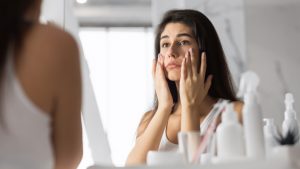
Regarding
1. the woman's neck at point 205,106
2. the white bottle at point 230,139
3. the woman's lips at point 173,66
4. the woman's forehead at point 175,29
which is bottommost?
the white bottle at point 230,139

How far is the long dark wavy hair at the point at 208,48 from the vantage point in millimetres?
1219

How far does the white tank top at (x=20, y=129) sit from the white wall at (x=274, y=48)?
1.04m

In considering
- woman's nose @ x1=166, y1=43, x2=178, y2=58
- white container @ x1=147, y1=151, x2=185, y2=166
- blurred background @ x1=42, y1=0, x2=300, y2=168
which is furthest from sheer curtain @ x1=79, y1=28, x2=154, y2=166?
white container @ x1=147, y1=151, x2=185, y2=166

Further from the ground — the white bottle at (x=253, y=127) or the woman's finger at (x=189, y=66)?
the woman's finger at (x=189, y=66)

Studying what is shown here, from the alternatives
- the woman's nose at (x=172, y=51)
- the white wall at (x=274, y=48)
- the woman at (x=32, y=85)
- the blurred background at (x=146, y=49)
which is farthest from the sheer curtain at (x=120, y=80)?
the woman at (x=32, y=85)

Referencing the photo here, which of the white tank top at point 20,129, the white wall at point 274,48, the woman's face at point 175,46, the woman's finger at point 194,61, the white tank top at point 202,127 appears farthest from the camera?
the white wall at point 274,48

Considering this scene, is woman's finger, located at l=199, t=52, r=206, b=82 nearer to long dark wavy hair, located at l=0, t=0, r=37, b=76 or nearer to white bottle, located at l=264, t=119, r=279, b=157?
white bottle, located at l=264, t=119, r=279, b=157

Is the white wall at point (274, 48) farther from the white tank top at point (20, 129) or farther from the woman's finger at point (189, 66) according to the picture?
the white tank top at point (20, 129)

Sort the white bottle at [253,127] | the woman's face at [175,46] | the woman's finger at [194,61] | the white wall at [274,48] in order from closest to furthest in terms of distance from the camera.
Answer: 1. the white bottle at [253,127]
2. the woman's finger at [194,61]
3. the woman's face at [175,46]
4. the white wall at [274,48]

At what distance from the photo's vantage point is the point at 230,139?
688mm

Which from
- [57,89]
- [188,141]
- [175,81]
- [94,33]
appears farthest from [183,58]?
[57,89]

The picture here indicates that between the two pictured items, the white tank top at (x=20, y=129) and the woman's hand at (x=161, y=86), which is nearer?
the white tank top at (x=20, y=129)

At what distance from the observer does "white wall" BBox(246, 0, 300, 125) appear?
1459mm

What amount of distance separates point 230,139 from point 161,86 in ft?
1.66
